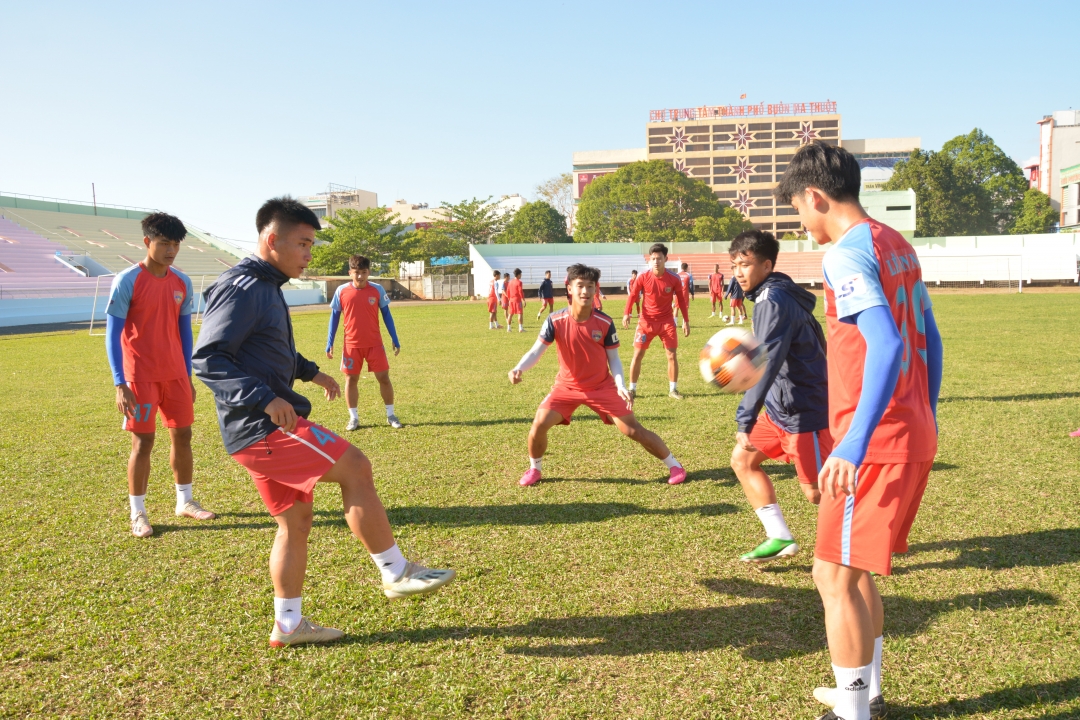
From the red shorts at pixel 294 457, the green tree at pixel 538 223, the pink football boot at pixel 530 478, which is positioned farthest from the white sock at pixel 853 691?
the green tree at pixel 538 223

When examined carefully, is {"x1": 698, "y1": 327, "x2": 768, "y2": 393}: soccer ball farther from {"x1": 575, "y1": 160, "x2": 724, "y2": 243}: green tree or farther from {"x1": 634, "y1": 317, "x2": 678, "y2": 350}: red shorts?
{"x1": 575, "y1": 160, "x2": 724, "y2": 243}: green tree

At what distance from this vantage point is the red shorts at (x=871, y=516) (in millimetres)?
2503

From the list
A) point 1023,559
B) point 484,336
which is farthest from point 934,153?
point 1023,559

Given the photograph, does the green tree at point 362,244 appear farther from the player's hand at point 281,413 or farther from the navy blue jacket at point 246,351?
the player's hand at point 281,413

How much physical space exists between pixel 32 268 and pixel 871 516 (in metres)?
53.3

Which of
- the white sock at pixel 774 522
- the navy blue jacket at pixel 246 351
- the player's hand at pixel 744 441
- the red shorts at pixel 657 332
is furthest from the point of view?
the red shorts at pixel 657 332

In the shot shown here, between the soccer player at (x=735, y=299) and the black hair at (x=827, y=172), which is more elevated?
the black hair at (x=827, y=172)

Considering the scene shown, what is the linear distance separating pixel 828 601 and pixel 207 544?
4.35 meters

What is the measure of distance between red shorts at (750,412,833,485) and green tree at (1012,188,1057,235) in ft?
287

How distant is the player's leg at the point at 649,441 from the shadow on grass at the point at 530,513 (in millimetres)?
616

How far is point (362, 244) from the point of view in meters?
63.3

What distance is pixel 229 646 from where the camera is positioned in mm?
3688

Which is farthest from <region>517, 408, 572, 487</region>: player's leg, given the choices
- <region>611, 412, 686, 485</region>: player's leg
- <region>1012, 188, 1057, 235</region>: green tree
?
<region>1012, 188, 1057, 235</region>: green tree

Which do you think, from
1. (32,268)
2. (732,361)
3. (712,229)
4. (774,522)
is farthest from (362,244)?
(732,361)
